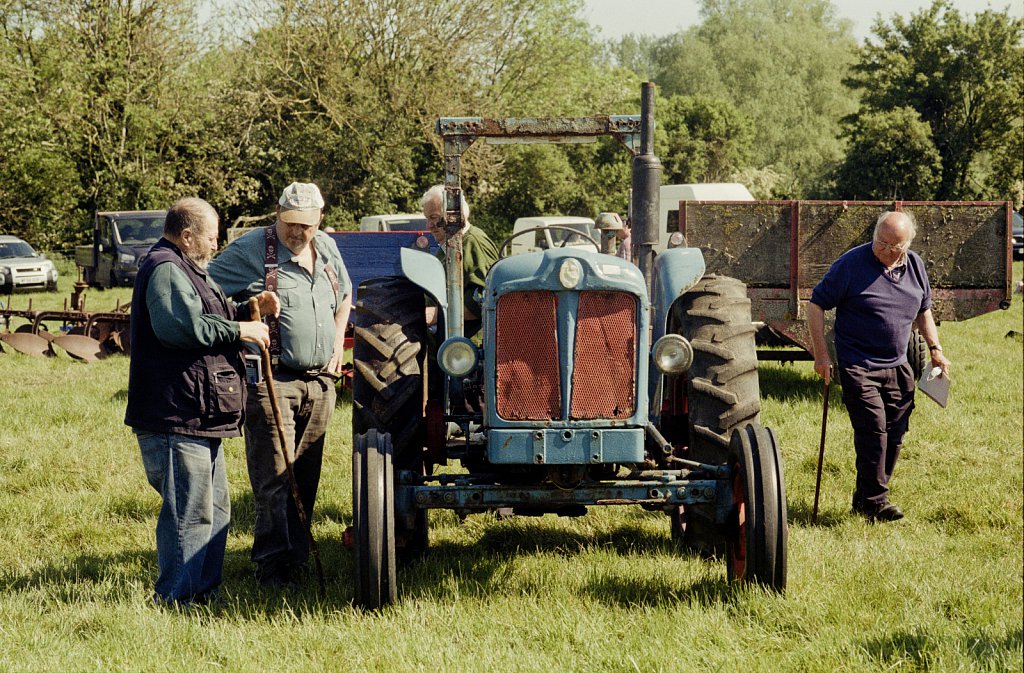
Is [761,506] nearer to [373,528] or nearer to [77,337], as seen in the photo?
[373,528]

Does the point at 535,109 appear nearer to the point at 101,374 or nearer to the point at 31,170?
the point at 31,170

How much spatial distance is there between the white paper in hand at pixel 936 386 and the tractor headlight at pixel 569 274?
9.56 feet

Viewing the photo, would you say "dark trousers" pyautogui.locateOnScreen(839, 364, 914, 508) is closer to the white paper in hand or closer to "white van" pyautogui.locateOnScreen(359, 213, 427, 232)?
the white paper in hand

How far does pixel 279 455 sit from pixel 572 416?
149 centimetres

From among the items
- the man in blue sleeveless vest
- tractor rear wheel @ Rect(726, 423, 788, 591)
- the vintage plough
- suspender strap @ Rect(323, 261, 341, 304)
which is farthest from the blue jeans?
the vintage plough

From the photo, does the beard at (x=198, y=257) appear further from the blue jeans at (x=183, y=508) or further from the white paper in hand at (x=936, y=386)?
the white paper in hand at (x=936, y=386)

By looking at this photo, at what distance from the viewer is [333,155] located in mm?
30609

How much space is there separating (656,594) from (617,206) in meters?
30.9

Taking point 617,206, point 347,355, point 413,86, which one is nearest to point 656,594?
point 347,355

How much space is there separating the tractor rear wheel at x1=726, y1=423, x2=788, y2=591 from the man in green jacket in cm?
199

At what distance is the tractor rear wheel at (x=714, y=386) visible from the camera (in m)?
5.02

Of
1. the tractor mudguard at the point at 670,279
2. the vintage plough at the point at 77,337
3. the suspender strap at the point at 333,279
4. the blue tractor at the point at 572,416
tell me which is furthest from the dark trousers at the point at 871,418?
the vintage plough at the point at 77,337

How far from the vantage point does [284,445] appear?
4840mm

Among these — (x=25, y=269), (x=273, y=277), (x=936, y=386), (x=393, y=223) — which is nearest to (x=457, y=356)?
(x=273, y=277)
